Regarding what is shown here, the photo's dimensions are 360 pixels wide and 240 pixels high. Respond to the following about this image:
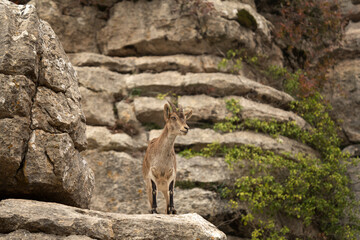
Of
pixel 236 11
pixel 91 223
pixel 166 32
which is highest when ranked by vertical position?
pixel 236 11

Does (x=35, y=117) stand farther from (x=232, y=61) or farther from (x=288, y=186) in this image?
(x=232, y=61)

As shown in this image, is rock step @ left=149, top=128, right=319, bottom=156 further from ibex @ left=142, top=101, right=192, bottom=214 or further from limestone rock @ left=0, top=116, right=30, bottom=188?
limestone rock @ left=0, top=116, right=30, bottom=188

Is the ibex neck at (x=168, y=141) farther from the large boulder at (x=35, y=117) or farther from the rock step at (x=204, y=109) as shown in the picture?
the rock step at (x=204, y=109)

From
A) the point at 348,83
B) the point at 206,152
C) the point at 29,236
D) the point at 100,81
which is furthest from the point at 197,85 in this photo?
the point at 29,236

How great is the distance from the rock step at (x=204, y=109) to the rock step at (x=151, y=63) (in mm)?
1223

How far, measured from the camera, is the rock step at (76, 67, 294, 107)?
1277 cm

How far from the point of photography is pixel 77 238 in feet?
16.5

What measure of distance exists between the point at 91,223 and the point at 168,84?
799 cm

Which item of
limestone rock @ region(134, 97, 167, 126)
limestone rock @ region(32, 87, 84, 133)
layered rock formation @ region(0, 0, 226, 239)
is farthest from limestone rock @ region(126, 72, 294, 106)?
limestone rock @ region(32, 87, 84, 133)

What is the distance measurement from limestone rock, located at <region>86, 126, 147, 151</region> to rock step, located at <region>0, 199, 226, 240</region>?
5557mm

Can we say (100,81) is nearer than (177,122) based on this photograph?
No

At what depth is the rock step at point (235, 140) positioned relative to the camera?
11.8 meters

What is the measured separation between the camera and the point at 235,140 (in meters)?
11.8

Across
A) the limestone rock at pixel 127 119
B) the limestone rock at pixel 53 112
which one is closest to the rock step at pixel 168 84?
the limestone rock at pixel 127 119
